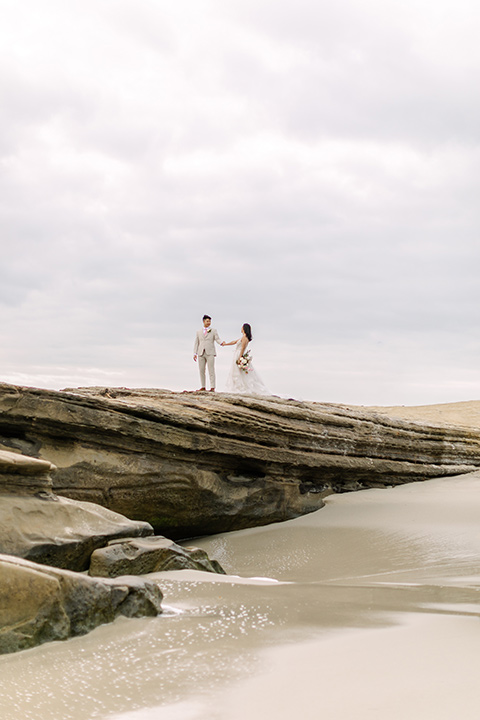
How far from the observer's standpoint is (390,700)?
2.50 metres

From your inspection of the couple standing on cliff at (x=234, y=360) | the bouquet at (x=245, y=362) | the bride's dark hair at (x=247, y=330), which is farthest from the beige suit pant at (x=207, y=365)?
the bouquet at (x=245, y=362)

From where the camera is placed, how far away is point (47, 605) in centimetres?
358

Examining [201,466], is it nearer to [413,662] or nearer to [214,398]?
[214,398]

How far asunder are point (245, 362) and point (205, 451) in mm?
5962

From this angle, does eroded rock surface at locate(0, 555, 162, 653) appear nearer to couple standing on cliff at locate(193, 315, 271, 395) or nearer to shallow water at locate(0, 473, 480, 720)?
shallow water at locate(0, 473, 480, 720)

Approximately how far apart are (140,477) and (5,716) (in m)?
5.50

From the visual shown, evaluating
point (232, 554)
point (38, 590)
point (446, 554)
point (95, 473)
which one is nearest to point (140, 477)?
point (95, 473)

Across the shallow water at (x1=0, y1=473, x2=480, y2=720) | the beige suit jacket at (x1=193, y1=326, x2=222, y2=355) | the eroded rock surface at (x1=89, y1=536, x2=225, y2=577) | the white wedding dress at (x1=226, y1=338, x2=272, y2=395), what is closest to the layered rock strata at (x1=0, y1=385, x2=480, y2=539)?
the eroded rock surface at (x1=89, y1=536, x2=225, y2=577)

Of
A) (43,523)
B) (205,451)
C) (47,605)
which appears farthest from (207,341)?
(47,605)

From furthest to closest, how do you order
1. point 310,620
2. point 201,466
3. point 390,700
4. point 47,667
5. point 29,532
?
point 201,466 → point 29,532 → point 310,620 → point 47,667 → point 390,700

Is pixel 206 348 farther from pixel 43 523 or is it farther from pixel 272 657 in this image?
pixel 272 657

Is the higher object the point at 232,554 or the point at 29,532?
the point at 29,532

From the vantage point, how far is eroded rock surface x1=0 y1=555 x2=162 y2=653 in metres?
3.47

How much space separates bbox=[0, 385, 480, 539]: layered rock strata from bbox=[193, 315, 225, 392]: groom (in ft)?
19.0
